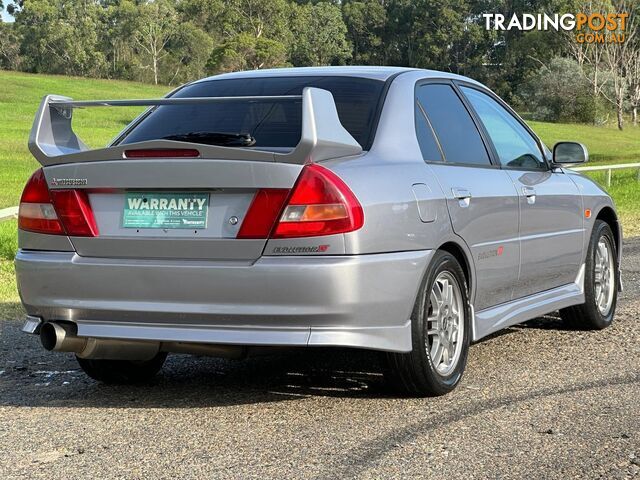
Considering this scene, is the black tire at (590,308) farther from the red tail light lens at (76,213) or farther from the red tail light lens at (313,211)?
the red tail light lens at (76,213)

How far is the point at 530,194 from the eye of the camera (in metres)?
6.41

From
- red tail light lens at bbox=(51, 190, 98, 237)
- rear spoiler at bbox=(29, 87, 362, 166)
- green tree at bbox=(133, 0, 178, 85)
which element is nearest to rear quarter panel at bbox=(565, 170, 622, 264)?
rear spoiler at bbox=(29, 87, 362, 166)

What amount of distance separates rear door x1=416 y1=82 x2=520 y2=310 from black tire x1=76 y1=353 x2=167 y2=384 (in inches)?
68.6

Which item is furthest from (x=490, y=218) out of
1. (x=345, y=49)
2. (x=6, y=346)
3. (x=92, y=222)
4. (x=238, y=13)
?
(x=345, y=49)

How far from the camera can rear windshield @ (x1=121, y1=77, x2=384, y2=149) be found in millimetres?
5207

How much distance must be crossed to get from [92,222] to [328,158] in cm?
112

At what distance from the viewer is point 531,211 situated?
21.0ft

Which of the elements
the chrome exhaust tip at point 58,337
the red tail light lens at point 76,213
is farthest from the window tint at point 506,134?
the chrome exhaust tip at point 58,337

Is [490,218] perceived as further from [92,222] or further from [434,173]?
[92,222]

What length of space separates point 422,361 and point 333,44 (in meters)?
116

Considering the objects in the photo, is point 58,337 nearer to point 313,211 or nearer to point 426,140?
point 313,211

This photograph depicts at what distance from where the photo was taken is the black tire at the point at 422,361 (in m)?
5.08

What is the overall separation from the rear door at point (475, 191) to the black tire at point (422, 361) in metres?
0.26

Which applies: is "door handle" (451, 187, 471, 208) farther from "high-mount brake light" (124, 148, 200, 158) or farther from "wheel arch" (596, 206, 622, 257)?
"wheel arch" (596, 206, 622, 257)
